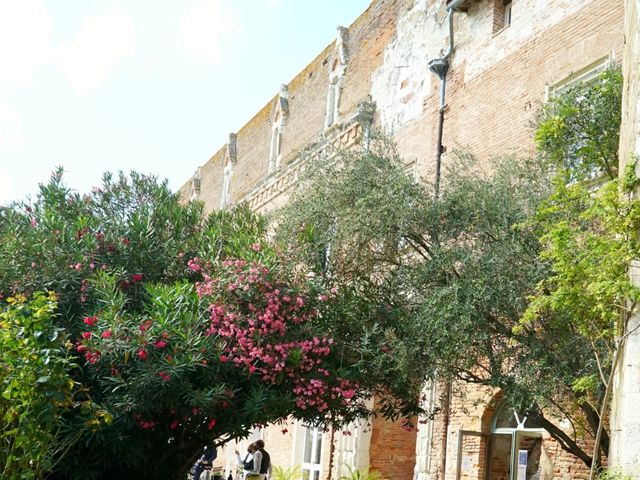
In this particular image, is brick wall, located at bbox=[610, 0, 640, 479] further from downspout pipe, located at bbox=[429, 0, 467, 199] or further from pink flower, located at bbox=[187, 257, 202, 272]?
downspout pipe, located at bbox=[429, 0, 467, 199]

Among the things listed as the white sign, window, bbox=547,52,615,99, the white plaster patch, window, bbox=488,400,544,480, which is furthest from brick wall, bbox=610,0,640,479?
the white plaster patch

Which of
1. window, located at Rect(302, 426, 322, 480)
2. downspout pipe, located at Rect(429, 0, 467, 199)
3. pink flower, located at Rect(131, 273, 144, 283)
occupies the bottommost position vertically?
window, located at Rect(302, 426, 322, 480)

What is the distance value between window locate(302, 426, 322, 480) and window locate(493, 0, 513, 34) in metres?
9.12

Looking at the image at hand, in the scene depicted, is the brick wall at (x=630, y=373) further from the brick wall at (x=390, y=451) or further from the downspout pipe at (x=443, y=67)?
the brick wall at (x=390, y=451)

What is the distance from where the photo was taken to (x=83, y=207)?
14117 millimetres

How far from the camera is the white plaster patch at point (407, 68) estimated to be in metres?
18.2

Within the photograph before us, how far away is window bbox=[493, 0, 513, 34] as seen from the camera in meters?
16.1

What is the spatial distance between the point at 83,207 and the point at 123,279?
2.02m

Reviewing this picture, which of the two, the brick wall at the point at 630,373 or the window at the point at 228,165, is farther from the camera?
the window at the point at 228,165

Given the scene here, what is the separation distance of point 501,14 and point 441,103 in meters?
1.93

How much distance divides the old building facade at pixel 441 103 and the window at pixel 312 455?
0.11ft

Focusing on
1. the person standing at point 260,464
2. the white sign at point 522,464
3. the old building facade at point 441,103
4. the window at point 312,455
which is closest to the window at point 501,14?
the old building facade at point 441,103

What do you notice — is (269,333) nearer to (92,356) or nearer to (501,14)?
(92,356)

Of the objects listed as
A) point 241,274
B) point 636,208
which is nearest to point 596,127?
point 636,208
